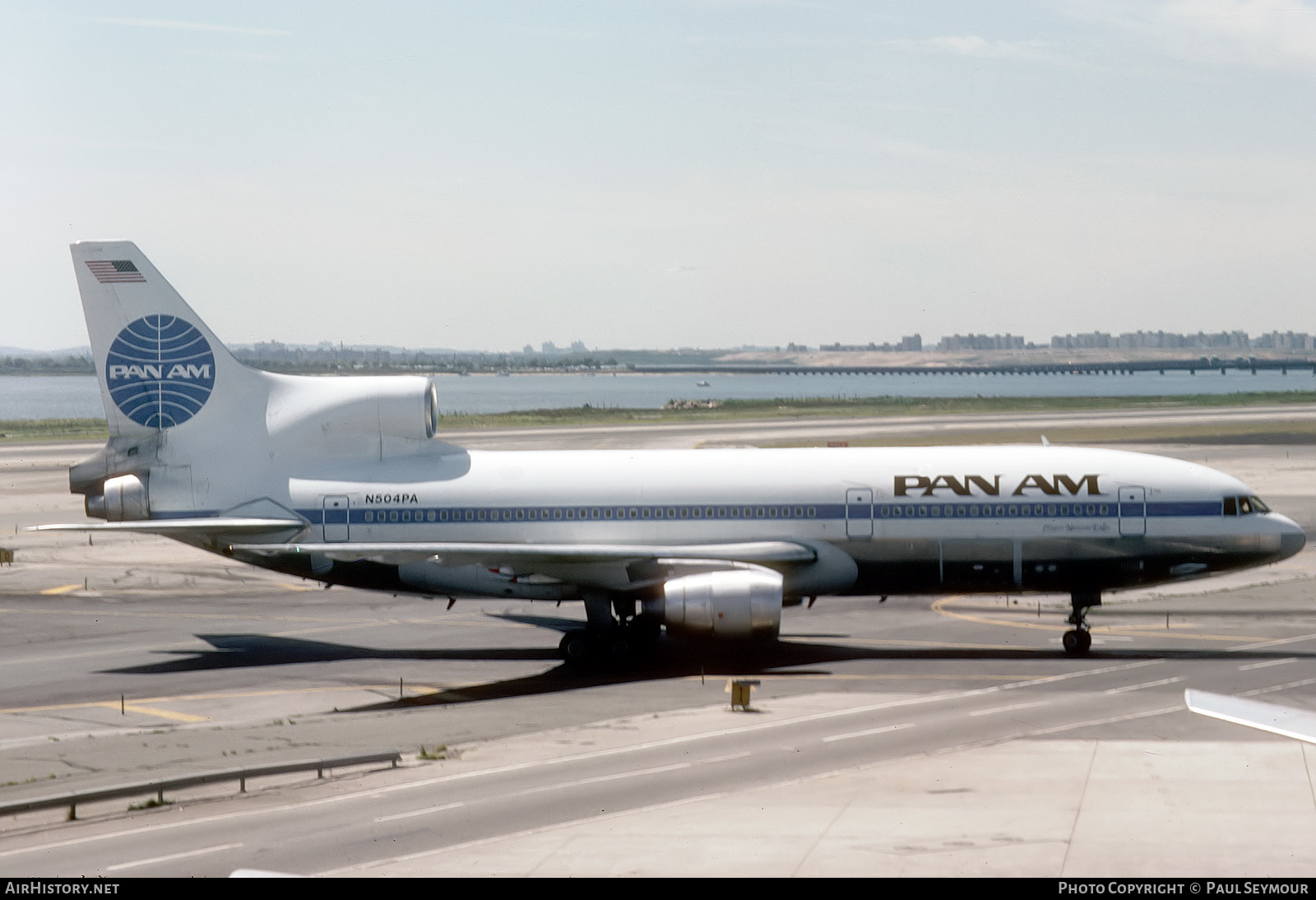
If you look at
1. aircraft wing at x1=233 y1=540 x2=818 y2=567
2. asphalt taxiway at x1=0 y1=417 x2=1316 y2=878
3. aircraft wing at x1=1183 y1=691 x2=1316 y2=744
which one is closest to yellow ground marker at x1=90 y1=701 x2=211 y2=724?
asphalt taxiway at x1=0 y1=417 x2=1316 y2=878

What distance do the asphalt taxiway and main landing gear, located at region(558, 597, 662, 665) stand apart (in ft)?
3.51

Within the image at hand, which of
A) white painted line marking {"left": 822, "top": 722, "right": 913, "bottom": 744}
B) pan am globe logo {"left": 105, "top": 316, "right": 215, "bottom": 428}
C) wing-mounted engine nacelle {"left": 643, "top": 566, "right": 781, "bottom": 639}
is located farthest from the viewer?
pan am globe logo {"left": 105, "top": 316, "right": 215, "bottom": 428}

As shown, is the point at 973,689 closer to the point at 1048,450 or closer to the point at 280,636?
the point at 1048,450

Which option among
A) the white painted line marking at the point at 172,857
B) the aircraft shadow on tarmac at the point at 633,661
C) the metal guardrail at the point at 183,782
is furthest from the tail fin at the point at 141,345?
the white painted line marking at the point at 172,857

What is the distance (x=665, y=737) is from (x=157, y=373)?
2012 cm

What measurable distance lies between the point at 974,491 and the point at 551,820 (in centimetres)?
1980

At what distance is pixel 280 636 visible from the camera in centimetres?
4097

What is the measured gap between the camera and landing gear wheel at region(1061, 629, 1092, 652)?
36125 mm

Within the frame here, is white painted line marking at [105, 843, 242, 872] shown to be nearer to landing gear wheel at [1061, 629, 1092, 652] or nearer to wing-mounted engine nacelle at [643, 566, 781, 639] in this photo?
wing-mounted engine nacelle at [643, 566, 781, 639]

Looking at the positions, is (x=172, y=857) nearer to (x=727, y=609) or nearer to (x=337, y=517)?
(x=727, y=609)

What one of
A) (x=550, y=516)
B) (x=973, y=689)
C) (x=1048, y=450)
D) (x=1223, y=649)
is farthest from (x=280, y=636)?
(x=1223, y=649)

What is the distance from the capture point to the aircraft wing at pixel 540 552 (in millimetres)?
34531

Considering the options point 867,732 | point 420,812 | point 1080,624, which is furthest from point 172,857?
point 1080,624

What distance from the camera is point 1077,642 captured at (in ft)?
119
